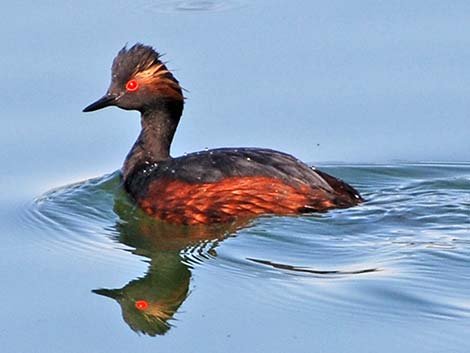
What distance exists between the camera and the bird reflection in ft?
30.1

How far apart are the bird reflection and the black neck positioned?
0.46 meters

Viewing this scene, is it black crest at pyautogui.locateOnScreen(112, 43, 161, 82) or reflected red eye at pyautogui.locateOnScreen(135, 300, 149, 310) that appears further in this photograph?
black crest at pyautogui.locateOnScreen(112, 43, 161, 82)

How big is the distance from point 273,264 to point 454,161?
2.37 metres

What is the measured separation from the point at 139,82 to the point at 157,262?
198 centimetres

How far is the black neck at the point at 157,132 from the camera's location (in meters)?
11.6

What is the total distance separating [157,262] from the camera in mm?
10055

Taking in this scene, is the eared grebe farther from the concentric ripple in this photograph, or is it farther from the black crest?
the black crest

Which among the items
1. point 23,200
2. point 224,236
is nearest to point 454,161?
point 224,236

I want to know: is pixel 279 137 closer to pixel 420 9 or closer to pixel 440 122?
pixel 440 122

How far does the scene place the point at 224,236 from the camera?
34.2 feet

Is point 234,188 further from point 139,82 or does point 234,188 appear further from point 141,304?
point 141,304

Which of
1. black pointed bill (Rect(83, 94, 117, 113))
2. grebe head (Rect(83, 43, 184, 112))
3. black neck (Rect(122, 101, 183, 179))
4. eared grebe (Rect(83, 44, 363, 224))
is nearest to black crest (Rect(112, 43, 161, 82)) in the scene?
grebe head (Rect(83, 43, 184, 112))

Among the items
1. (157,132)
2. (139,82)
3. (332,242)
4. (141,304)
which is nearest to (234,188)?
(332,242)

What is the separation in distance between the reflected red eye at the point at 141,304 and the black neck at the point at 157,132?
7.82ft
